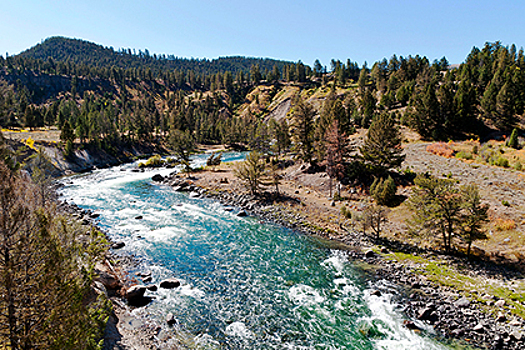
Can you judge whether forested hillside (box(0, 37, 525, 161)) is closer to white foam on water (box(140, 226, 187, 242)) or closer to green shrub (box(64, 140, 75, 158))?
green shrub (box(64, 140, 75, 158))

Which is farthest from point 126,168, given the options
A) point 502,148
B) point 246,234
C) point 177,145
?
point 502,148

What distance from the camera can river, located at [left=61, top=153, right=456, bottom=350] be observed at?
16.2 meters

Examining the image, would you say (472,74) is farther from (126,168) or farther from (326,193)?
(126,168)

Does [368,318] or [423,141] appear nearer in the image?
[368,318]

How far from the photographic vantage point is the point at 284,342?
51.7ft

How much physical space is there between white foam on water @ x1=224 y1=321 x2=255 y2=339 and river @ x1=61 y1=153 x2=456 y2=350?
67 mm

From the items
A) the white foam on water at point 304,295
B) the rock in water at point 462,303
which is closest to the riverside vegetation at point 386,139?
the rock in water at point 462,303

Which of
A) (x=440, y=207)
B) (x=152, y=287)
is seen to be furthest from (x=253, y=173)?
(x=440, y=207)

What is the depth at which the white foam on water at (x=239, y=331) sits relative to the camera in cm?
1630

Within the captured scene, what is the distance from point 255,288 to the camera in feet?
69.3

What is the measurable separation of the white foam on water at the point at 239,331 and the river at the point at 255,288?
0.07 metres

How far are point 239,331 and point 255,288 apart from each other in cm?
463

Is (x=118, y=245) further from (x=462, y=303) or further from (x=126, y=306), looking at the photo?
(x=462, y=303)

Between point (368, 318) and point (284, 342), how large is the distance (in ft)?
21.5
